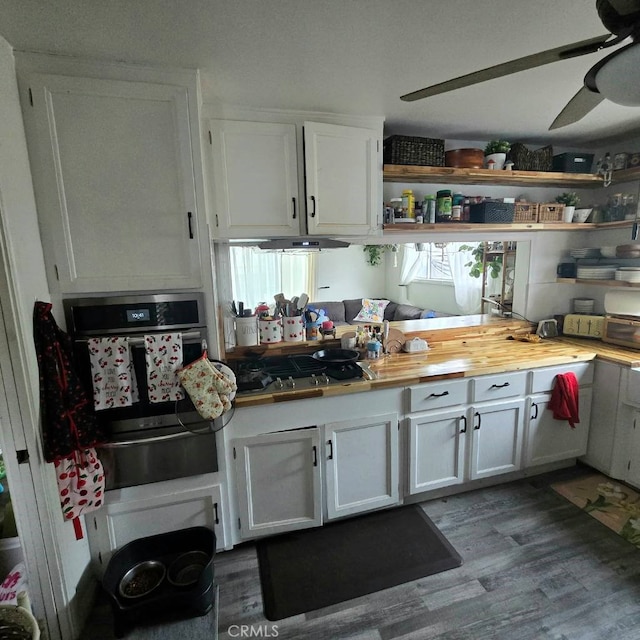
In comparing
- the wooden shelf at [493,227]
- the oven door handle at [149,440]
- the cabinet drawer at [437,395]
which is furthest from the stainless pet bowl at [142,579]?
the wooden shelf at [493,227]

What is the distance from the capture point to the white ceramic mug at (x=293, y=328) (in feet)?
7.66

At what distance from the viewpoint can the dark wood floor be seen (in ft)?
5.06

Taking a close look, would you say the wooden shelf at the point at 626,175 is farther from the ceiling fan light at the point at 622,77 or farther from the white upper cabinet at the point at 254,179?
the white upper cabinet at the point at 254,179

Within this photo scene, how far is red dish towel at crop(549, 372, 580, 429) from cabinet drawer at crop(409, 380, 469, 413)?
0.69 meters

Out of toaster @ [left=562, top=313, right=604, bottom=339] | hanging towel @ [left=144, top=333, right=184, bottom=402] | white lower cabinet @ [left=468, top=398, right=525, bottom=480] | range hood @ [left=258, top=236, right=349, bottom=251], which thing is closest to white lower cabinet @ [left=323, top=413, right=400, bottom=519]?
white lower cabinet @ [left=468, top=398, right=525, bottom=480]

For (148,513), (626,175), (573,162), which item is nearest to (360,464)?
(148,513)

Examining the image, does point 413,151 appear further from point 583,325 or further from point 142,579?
point 142,579

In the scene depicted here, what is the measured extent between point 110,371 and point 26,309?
15.5 inches

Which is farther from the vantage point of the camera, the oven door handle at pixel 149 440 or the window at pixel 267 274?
the window at pixel 267 274

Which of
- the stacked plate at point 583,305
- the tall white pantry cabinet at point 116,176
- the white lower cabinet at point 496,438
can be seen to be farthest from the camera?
the stacked plate at point 583,305

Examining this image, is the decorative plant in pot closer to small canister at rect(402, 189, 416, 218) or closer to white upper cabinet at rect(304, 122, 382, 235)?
small canister at rect(402, 189, 416, 218)

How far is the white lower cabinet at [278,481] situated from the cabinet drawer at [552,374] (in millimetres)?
1478

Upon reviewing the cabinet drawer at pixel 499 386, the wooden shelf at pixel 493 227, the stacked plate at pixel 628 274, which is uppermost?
the wooden shelf at pixel 493 227

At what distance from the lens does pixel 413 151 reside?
2279 mm
